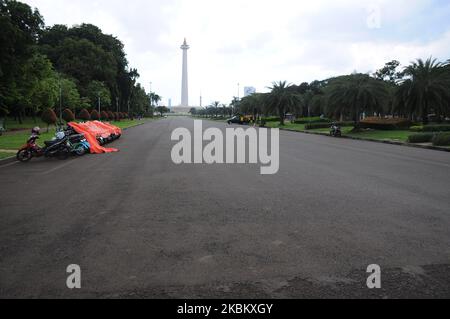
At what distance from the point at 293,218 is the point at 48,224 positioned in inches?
143

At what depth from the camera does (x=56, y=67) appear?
7125 centimetres

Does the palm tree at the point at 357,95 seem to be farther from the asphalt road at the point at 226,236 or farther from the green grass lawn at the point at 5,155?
→ the green grass lawn at the point at 5,155

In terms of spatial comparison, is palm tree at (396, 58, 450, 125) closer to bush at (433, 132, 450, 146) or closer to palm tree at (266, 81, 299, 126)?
bush at (433, 132, 450, 146)

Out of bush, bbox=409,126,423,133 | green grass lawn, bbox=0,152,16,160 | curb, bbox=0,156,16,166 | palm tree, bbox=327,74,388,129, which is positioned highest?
palm tree, bbox=327,74,388,129

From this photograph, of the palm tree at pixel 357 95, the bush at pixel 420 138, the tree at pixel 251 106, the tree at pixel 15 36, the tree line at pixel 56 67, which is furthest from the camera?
the tree at pixel 251 106

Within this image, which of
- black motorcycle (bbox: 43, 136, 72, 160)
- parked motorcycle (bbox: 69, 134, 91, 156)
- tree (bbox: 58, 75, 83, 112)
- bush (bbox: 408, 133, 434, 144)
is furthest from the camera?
tree (bbox: 58, 75, 83, 112)

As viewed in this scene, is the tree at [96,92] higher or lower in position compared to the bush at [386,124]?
higher

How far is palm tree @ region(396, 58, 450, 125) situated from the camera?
3467 centimetres

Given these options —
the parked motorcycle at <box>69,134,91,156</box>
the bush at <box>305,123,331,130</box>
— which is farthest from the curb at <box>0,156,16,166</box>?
the bush at <box>305,123,331,130</box>

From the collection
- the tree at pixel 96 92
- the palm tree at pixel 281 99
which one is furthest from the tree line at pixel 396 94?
the tree at pixel 96 92

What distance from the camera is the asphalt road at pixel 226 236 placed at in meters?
3.98

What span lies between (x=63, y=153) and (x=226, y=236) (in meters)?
12.7

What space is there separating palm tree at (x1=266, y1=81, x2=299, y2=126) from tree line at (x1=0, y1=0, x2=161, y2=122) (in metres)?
26.8

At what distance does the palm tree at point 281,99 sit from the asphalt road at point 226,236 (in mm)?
46704
